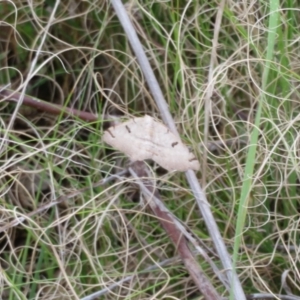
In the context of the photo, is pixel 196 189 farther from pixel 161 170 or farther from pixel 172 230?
pixel 161 170

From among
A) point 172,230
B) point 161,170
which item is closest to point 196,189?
point 172,230

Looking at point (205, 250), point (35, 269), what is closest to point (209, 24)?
point (205, 250)

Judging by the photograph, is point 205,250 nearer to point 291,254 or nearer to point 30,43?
point 291,254

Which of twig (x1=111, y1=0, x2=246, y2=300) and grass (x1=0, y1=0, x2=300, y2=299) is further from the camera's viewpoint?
grass (x1=0, y1=0, x2=300, y2=299)

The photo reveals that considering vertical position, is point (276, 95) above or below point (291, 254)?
above
